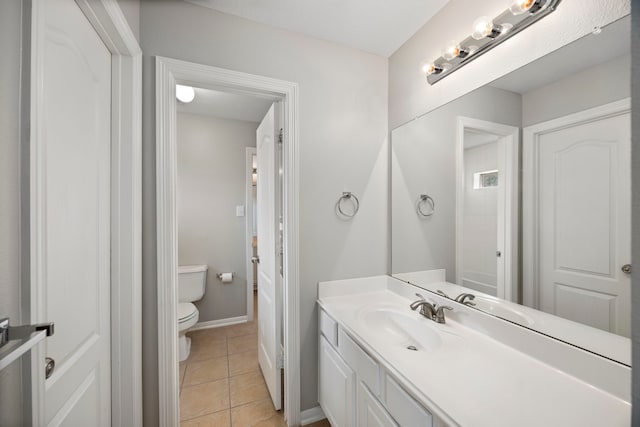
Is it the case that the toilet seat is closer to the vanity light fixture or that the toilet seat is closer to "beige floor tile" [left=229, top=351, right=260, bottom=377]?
"beige floor tile" [left=229, top=351, right=260, bottom=377]

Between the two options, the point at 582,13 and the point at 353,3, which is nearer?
the point at 582,13

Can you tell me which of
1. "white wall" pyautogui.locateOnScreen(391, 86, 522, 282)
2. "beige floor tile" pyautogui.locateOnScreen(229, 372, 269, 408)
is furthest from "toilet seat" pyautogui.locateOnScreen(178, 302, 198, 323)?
"white wall" pyautogui.locateOnScreen(391, 86, 522, 282)

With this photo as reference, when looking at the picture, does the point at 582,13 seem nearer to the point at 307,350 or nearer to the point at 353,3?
the point at 353,3

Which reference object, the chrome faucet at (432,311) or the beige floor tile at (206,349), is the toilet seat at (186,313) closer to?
the beige floor tile at (206,349)

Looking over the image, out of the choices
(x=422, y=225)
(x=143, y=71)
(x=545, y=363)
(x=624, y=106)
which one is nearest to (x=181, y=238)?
(x=143, y=71)

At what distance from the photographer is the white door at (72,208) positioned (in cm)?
65

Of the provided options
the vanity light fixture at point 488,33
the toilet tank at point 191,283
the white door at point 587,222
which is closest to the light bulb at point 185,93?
the toilet tank at point 191,283

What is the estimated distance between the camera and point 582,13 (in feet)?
2.76

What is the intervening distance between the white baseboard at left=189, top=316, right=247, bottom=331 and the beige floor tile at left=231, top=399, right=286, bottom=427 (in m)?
1.37

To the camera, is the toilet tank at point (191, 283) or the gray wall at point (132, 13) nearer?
the gray wall at point (132, 13)

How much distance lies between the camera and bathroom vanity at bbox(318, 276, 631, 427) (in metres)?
0.70

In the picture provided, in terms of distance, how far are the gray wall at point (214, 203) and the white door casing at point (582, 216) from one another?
272 centimetres

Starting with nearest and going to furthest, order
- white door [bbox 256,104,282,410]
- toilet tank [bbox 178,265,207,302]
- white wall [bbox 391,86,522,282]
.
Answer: white wall [bbox 391,86,522,282]
white door [bbox 256,104,282,410]
toilet tank [bbox 178,265,207,302]

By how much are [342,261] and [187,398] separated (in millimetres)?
1489
